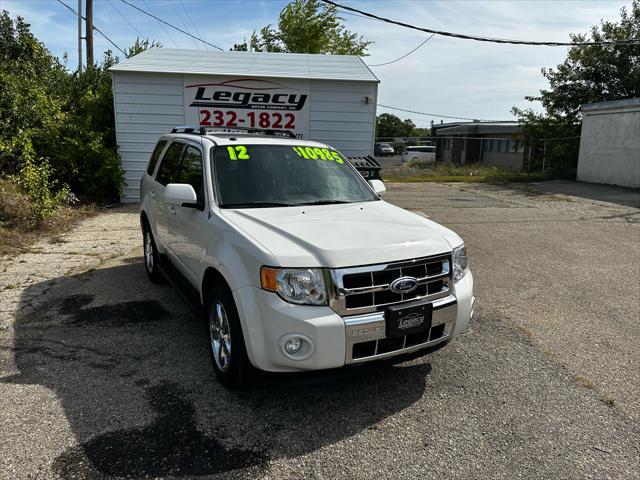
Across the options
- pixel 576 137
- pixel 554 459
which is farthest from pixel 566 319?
pixel 576 137

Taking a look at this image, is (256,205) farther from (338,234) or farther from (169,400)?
(169,400)

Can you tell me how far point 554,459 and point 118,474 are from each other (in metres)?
2.42

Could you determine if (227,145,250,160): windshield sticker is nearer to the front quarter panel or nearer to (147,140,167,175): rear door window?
the front quarter panel

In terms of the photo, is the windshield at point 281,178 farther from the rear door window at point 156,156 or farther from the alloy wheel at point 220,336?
the rear door window at point 156,156

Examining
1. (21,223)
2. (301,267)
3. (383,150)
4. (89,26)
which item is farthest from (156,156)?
(383,150)

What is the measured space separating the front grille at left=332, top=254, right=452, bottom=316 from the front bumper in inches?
2.7

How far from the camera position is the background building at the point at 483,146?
3678 centimetres

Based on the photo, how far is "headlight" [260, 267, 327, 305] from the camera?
306 centimetres

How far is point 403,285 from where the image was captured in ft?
10.6

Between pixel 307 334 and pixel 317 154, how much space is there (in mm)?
2350

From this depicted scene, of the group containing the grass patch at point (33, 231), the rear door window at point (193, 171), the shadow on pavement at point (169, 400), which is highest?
the rear door window at point (193, 171)

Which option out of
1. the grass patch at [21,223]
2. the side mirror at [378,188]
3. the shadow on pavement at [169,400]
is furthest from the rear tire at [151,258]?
the grass patch at [21,223]

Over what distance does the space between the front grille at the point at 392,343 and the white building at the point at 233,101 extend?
33.8 ft

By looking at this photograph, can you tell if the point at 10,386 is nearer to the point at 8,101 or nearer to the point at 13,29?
the point at 8,101
